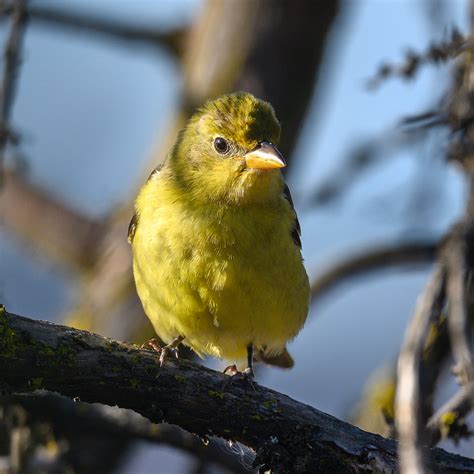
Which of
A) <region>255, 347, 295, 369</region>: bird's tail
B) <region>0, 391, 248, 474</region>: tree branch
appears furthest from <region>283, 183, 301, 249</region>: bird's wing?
<region>0, 391, 248, 474</region>: tree branch

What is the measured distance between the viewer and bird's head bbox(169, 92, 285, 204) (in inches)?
175

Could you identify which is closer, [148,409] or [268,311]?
[148,409]

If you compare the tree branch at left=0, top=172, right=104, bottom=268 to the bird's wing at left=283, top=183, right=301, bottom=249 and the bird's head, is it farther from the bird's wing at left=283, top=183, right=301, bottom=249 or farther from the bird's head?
the bird's wing at left=283, top=183, right=301, bottom=249

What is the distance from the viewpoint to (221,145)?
4668mm

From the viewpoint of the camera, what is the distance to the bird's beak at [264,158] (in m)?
4.33

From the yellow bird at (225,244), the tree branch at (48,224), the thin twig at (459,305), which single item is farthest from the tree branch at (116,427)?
the tree branch at (48,224)

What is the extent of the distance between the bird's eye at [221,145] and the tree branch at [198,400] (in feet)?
4.82

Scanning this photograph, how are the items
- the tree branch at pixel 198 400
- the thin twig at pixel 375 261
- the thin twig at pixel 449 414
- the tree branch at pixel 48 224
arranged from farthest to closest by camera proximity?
the tree branch at pixel 48 224, the thin twig at pixel 375 261, the thin twig at pixel 449 414, the tree branch at pixel 198 400

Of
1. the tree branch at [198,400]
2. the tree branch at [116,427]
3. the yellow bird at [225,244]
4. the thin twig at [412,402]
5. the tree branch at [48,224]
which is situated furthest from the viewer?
the tree branch at [48,224]

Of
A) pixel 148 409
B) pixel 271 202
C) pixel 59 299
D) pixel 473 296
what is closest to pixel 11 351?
pixel 148 409

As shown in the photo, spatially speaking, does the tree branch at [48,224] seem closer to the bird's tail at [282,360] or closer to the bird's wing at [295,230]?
the bird's tail at [282,360]

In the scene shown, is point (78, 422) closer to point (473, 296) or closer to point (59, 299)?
point (473, 296)

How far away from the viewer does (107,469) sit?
6.41 metres

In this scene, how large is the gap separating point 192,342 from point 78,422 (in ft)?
2.39
